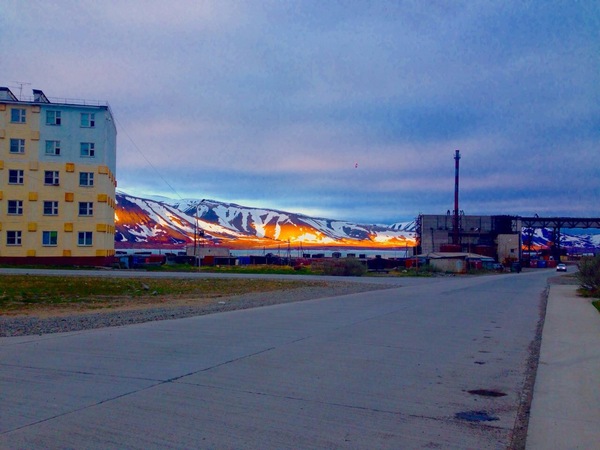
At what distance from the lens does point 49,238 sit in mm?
59281

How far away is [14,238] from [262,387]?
56.3 meters

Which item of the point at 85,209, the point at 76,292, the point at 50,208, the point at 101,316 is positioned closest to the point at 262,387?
the point at 101,316

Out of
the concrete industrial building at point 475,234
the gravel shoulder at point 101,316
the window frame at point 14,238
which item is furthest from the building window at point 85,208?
the concrete industrial building at point 475,234

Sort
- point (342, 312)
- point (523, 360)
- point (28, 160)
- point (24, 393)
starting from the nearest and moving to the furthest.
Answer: point (24, 393) < point (523, 360) < point (342, 312) < point (28, 160)

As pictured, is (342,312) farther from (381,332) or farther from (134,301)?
(134,301)

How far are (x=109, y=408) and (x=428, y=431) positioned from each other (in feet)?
11.7

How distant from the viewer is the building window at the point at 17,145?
192ft

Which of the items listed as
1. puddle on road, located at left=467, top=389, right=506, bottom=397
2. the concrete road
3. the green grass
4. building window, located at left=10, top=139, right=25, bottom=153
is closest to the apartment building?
building window, located at left=10, top=139, right=25, bottom=153

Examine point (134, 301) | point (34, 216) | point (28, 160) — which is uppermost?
point (28, 160)

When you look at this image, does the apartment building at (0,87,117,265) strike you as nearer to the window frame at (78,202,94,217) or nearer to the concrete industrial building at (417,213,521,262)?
the window frame at (78,202,94,217)

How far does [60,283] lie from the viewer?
33.9 metres

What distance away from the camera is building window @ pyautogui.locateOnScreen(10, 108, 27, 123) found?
5838 cm

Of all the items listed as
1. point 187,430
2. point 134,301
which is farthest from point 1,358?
point 134,301

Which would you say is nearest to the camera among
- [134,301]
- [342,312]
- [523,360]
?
[523,360]
